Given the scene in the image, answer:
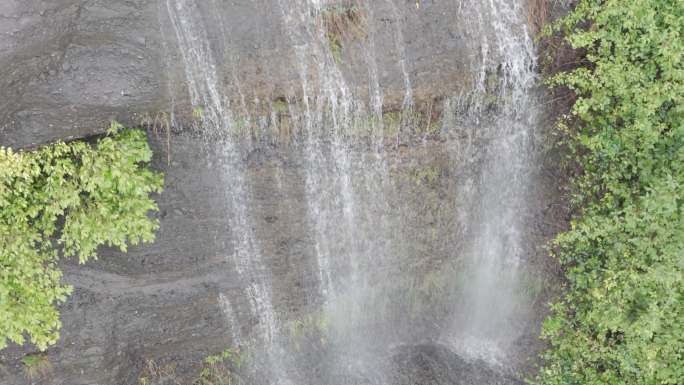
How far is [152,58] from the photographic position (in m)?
5.00

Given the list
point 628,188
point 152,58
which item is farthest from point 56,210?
point 628,188

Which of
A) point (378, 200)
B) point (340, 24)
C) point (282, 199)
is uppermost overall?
point (340, 24)

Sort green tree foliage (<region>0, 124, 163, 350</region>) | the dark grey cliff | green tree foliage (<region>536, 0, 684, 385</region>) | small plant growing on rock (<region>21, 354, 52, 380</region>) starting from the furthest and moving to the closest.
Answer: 1. small plant growing on rock (<region>21, 354, 52, 380</region>)
2. green tree foliage (<region>536, 0, 684, 385</region>)
3. the dark grey cliff
4. green tree foliage (<region>0, 124, 163, 350</region>)

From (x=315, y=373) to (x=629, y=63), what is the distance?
516 cm

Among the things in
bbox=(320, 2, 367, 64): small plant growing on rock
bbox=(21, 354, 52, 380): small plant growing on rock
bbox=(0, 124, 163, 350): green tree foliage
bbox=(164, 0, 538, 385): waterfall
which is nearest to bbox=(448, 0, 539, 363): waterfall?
bbox=(164, 0, 538, 385): waterfall

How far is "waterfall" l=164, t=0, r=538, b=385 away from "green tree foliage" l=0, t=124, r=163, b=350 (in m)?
0.85

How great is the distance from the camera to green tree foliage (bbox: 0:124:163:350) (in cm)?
465

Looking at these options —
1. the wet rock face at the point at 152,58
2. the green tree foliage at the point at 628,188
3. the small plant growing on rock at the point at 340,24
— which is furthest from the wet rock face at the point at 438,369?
the small plant growing on rock at the point at 340,24

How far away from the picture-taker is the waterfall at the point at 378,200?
5.33m

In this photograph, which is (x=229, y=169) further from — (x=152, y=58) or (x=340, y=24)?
(x=340, y=24)

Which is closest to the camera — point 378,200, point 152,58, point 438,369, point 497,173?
point 152,58

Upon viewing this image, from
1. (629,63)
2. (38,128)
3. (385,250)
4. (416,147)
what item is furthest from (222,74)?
(629,63)

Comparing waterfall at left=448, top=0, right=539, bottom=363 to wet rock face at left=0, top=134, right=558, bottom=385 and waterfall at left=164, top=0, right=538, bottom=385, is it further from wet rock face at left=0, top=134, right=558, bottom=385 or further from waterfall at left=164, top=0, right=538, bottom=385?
wet rock face at left=0, top=134, right=558, bottom=385

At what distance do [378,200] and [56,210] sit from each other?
3248 mm
